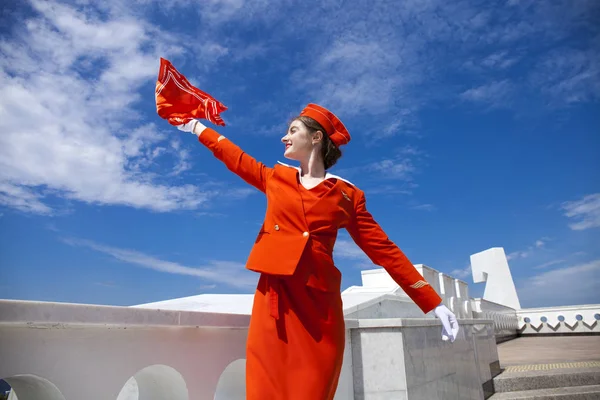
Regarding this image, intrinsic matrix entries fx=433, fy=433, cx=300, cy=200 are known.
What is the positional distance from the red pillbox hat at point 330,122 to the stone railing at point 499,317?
11.1 meters

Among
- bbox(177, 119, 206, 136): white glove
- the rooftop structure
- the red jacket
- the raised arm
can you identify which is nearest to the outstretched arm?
the red jacket

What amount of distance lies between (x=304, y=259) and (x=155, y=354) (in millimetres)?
741

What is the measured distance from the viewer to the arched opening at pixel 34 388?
1.41 metres

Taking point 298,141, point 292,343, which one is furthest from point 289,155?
point 292,343

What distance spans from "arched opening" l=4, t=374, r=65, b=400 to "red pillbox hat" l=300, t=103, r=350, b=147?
1.64m

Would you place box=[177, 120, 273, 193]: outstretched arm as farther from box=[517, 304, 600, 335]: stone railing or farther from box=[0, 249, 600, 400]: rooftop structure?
box=[517, 304, 600, 335]: stone railing

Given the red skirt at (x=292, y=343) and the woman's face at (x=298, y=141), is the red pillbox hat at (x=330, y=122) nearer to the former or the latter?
the woman's face at (x=298, y=141)

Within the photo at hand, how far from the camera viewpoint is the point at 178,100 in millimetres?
2471

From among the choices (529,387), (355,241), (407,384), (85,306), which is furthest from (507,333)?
(85,306)

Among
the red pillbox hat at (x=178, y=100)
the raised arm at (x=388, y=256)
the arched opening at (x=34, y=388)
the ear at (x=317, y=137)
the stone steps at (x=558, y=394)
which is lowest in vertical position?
the stone steps at (x=558, y=394)

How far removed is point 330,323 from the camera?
6.19ft

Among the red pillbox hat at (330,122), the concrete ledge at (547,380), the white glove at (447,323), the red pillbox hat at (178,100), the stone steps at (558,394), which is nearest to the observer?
the white glove at (447,323)

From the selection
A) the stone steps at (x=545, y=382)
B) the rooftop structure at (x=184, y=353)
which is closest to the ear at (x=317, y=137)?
the rooftop structure at (x=184, y=353)

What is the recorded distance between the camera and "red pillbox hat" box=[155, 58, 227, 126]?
2426 mm
